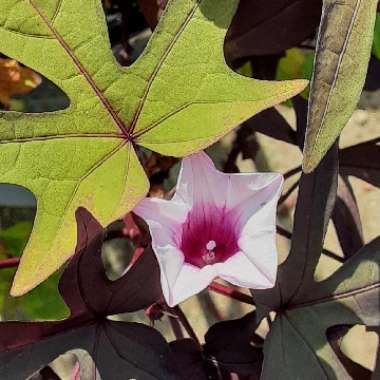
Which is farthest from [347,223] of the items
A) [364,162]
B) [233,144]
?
[233,144]

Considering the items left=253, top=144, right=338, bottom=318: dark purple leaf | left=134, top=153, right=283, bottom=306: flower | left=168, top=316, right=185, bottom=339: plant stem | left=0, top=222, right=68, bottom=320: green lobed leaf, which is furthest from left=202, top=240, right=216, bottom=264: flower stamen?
left=168, top=316, right=185, bottom=339: plant stem

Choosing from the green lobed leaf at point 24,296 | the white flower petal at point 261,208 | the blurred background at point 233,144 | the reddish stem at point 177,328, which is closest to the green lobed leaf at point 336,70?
the white flower petal at point 261,208

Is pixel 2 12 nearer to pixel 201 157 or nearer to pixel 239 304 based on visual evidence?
pixel 201 157

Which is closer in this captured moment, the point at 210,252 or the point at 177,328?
the point at 210,252

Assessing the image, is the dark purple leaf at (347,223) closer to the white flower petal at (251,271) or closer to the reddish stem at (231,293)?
the reddish stem at (231,293)

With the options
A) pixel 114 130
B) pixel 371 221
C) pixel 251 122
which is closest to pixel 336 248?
pixel 371 221

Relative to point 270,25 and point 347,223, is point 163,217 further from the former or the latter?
point 347,223
